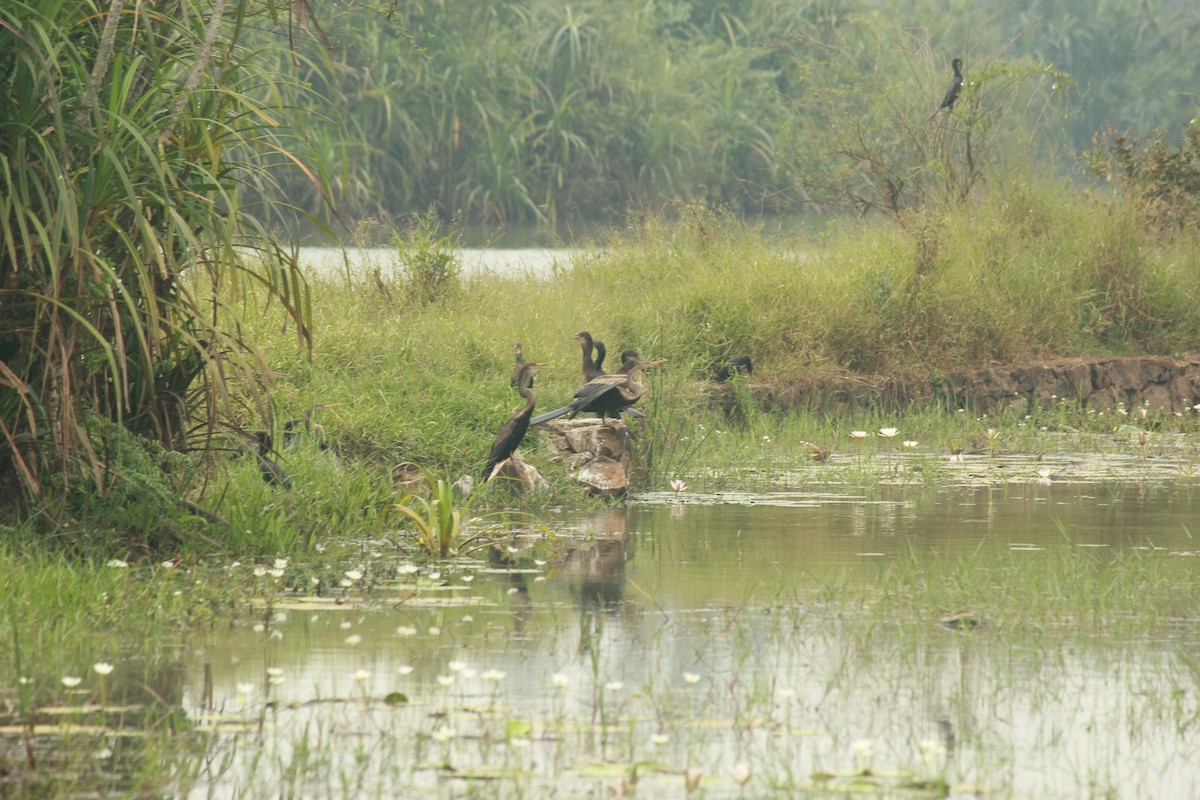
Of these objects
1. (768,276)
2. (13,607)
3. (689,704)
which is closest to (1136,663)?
(689,704)

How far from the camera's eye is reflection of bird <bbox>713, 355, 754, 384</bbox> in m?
13.4

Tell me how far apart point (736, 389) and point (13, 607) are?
8.23 m

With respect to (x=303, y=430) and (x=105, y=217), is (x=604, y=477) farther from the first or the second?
(x=105, y=217)

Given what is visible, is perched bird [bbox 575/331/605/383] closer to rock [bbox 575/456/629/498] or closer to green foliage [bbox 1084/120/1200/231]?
rock [bbox 575/456/629/498]

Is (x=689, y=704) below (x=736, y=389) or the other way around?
below

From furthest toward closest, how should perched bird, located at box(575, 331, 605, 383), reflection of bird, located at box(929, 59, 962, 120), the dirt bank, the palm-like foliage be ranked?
reflection of bird, located at box(929, 59, 962, 120) < the dirt bank < perched bird, located at box(575, 331, 605, 383) < the palm-like foliage

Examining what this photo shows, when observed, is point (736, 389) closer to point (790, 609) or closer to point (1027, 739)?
point (790, 609)

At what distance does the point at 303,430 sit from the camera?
362 inches

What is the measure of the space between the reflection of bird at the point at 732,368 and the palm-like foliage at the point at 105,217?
6.60 metres

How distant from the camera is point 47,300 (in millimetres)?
6258

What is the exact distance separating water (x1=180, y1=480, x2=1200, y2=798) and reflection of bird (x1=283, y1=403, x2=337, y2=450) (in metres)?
1.70

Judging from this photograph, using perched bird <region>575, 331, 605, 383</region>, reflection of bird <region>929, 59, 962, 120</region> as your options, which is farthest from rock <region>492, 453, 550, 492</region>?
reflection of bird <region>929, 59, 962, 120</region>

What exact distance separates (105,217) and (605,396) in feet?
14.3

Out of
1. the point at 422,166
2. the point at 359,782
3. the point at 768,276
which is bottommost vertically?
the point at 359,782
